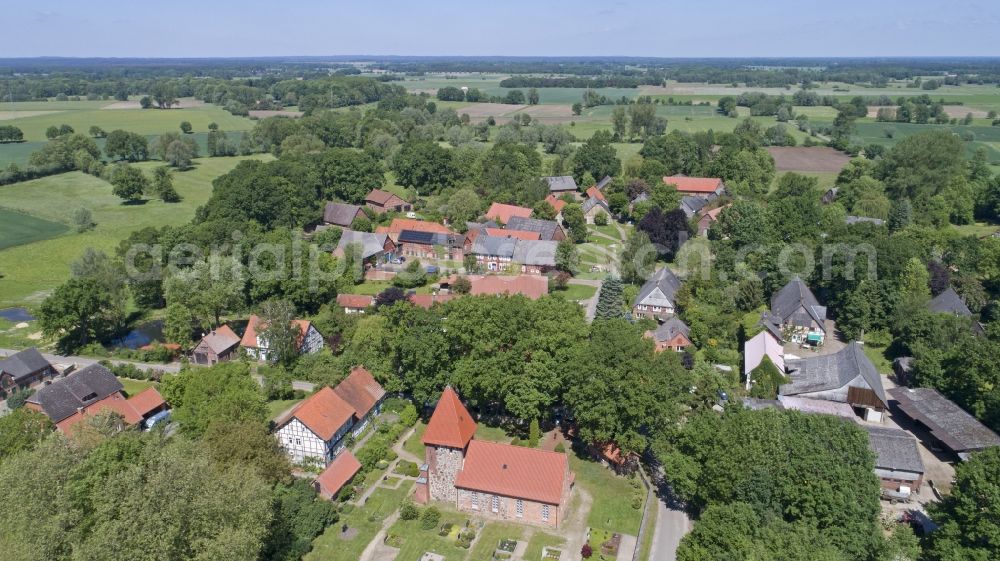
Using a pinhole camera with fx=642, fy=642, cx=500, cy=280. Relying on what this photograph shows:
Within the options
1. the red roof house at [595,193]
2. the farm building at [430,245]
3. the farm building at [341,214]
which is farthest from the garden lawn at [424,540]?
the red roof house at [595,193]

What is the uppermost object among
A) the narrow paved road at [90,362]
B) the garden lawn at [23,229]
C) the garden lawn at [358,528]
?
the garden lawn at [23,229]

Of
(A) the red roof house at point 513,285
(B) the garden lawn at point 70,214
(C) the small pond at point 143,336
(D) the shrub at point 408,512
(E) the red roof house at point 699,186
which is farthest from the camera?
(E) the red roof house at point 699,186

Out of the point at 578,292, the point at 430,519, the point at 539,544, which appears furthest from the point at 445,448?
the point at 578,292

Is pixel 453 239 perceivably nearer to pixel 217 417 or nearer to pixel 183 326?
pixel 183 326

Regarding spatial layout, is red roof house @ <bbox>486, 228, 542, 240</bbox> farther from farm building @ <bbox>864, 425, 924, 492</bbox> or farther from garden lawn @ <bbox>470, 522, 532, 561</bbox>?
farm building @ <bbox>864, 425, 924, 492</bbox>

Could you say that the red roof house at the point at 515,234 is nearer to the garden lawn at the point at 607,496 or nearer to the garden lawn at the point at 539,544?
the garden lawn at the point at 607,496

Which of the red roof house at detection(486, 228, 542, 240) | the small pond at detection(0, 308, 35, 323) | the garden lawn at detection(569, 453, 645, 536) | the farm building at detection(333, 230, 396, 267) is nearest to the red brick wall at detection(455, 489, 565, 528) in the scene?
the garden lawn at detection(569, 453, 645, 536)

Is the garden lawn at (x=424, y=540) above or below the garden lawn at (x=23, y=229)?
below

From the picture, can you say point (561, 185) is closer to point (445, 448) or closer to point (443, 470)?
point (445, 448)

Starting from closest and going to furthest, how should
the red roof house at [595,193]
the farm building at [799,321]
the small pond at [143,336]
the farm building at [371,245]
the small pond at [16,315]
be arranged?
the farm building at [799,321] → the small pond at [143,336] → the small pond at [16,315] → the farm building at [371,245] → the red roof house at [595,193]
